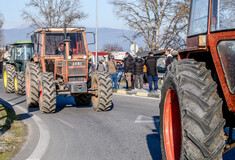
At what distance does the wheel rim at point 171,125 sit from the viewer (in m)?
4.52

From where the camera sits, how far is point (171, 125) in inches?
185

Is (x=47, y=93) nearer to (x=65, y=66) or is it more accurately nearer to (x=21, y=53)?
(x=65, y=66)

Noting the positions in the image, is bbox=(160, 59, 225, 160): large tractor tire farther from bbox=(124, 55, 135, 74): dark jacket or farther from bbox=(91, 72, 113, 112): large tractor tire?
bbox=(124, 55, 135, 74): dark jacket

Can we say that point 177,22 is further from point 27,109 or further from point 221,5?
point 221,5

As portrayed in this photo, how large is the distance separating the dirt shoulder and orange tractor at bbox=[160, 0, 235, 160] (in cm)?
338

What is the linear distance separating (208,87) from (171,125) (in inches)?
48.4

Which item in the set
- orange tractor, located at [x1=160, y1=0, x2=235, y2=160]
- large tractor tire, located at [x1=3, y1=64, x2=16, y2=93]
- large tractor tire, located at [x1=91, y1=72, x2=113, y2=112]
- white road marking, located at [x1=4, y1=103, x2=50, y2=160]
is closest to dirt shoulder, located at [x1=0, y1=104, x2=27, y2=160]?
white road marking, located at [x1=4, y1=103, x2=50, y2=160]

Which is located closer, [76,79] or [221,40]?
[221,40]

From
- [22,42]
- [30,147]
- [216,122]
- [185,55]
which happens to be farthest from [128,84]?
[216,122]

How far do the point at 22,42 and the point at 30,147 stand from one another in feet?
47.1

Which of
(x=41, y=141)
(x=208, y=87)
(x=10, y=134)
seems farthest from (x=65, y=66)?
(x=208, y=87)

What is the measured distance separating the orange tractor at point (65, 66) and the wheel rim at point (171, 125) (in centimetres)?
690

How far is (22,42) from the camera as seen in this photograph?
20703 mm

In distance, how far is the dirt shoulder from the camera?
267 inches
